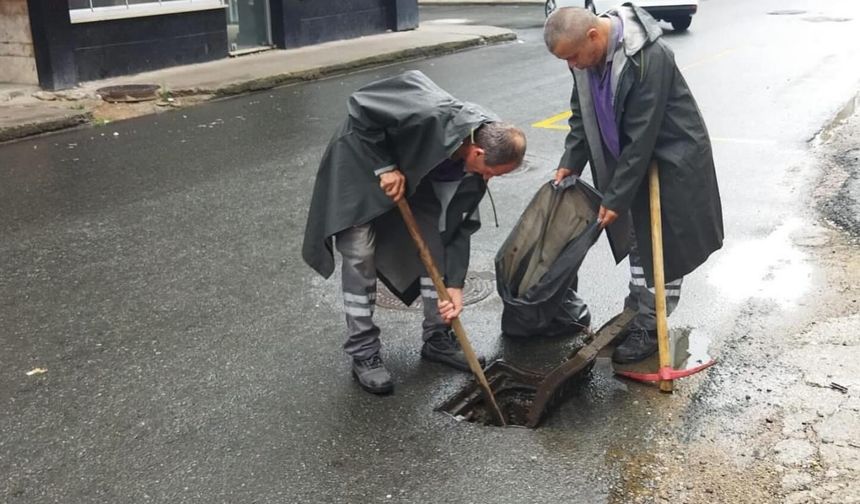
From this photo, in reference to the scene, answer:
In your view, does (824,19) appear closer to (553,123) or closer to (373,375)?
(553,123)

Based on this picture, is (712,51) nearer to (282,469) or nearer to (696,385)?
(696,385)

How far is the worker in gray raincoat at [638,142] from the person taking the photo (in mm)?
3734

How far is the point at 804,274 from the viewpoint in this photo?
5.27m

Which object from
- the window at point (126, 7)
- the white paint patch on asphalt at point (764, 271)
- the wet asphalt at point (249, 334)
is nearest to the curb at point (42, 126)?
the wet asphalt at point (249, 334)

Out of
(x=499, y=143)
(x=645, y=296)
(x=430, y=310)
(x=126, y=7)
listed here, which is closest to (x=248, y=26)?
(x=126, y=7)

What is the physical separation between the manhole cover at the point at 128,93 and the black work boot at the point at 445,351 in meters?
7.21

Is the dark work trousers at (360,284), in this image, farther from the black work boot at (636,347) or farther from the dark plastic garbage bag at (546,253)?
the black work boot at (636,347)

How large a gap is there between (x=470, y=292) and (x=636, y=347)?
1095 mm

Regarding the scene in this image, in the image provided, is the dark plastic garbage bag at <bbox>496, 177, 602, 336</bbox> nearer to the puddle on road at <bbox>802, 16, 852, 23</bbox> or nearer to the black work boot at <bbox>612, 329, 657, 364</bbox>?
the black work boot at <bbox>612, 329, 657, 364</bbox>

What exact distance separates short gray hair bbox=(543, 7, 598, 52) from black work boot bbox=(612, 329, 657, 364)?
4.82 feet

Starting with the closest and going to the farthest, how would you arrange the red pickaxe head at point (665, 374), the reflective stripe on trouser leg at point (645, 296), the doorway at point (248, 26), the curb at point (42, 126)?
the red pickaxe head at point (665, 374), the reflective stripe on trouser leg at point (645, 296), the curb at point (42, 126), the doorway at point (248, 26)

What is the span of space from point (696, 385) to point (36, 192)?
5221 millimetres

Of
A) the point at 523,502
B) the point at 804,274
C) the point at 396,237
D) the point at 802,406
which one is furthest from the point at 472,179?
the point at 804,274

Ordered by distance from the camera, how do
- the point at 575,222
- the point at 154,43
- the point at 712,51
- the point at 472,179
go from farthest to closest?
the point at 712,51 < the point at 154,43 < the point at 575,222 < the point at 472,179
